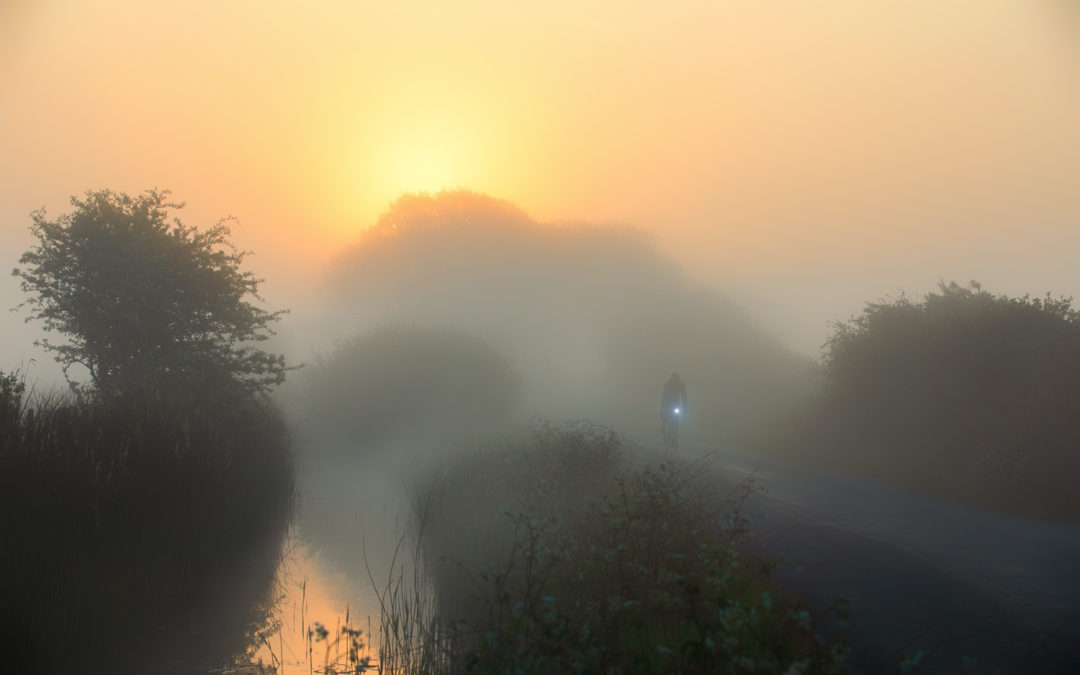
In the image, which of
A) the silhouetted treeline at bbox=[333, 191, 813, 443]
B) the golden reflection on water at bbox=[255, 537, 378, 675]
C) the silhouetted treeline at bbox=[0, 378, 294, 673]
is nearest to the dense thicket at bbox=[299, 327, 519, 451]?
the silhouetted treeline at bbox=[333, 191, 813, 443]

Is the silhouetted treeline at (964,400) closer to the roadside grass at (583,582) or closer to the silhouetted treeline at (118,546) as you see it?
the roadside grass at (583,582)

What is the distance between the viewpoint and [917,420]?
19.8 m

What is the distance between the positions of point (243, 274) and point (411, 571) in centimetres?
1183

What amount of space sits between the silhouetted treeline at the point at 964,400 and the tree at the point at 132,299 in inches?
728

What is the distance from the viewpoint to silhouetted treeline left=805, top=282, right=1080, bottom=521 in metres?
15.3

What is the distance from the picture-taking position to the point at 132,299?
1772cm

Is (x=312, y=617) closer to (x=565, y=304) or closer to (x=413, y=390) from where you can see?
(x=413, y=390)

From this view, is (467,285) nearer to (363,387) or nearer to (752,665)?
(363,387)

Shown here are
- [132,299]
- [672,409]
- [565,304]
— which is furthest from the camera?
[565,304]

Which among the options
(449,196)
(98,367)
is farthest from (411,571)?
(449,196)

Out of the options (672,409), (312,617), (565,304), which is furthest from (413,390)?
(565,304)

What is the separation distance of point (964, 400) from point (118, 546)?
1919 centimetres

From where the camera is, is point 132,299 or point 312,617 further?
point 132,299

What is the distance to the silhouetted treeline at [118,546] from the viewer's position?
8242 millimetres
